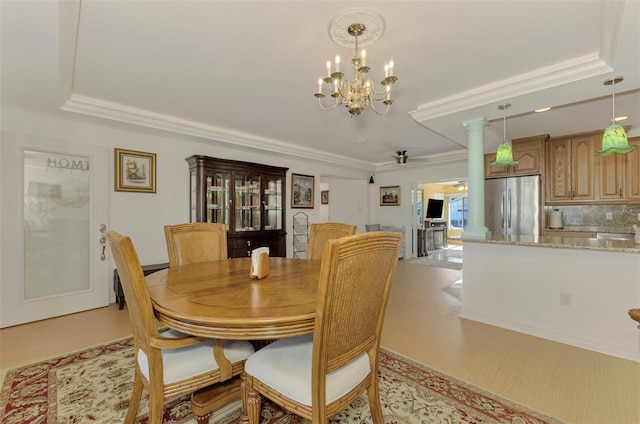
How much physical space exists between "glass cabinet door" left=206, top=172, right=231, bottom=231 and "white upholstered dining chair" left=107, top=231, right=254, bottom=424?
8.75 feet

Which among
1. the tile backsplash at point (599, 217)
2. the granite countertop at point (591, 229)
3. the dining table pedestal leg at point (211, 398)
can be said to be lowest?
the dining table pedestal leg at point (211, 398)

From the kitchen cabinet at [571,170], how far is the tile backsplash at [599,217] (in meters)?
0.33

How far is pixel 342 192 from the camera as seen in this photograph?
288 inches

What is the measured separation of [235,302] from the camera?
4.07ft

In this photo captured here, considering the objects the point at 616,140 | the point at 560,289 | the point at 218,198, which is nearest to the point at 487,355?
the point at 560,289

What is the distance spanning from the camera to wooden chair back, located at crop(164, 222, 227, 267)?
223cm

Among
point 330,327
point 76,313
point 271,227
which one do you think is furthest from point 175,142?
point 330,327

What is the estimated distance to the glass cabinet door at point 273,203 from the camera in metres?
4.48

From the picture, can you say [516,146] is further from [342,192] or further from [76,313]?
[76,313]

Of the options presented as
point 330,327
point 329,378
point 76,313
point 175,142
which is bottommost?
point 76,313

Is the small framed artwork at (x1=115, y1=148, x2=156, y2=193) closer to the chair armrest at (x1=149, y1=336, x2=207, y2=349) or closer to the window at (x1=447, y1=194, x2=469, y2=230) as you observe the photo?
the chair armrest at (x1=149, y1=336, x2=207, y2=349)

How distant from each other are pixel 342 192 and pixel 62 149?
5.46m

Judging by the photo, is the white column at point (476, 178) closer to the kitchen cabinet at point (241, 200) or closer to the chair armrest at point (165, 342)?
the kitchen cabinet at point (241, 200)

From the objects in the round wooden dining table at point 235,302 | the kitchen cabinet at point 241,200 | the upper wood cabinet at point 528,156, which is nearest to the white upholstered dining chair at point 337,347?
the round wooden dining table at point 235,302
